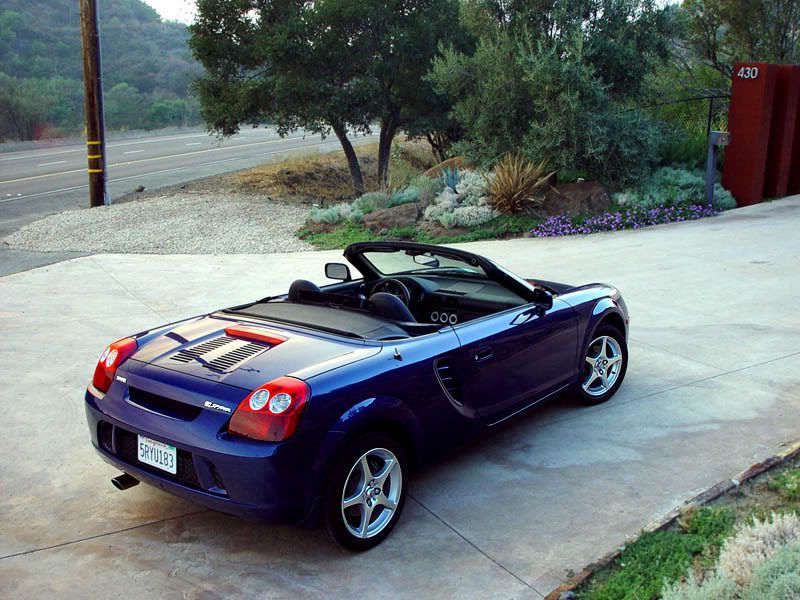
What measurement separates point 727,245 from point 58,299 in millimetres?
8776

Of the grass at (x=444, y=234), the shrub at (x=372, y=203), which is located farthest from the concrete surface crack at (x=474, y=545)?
the shrub at (x=372, y=203)

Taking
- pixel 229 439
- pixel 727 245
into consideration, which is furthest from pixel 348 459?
pixel 727 245

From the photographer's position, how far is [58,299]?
9727 millimetres

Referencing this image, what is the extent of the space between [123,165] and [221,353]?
23.9m

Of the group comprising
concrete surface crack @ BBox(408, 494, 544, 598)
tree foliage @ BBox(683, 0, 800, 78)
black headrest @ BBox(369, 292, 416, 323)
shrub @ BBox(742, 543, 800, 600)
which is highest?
tree foliage @ BBox(683, 0, 800, 78)

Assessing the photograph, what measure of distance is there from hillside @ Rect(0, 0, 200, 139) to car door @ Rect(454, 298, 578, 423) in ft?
145

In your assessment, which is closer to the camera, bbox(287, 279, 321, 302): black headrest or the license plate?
the license plate

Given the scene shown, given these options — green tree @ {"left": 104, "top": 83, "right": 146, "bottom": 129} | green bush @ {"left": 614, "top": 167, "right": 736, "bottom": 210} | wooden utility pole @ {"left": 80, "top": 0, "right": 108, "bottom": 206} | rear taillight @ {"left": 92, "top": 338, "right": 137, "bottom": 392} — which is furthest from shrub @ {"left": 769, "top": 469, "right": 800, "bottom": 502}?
green tree @ {"left": 104, "top": 83, "right": 146, "bottom": 129}

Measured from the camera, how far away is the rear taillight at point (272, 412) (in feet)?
12.8

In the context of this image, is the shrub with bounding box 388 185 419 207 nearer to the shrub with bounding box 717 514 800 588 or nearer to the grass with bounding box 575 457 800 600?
the grass with bounding box 575 457 800 600

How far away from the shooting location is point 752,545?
3555mm

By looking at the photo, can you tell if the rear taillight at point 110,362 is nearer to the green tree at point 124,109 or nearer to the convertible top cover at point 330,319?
the convertible top cover at point 330,319

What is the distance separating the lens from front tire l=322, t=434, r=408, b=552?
405 cm

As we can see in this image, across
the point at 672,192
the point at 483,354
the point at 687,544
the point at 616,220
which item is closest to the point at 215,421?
the point at 483,354
